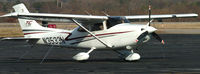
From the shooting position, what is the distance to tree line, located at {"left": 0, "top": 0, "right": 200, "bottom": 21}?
192 ft

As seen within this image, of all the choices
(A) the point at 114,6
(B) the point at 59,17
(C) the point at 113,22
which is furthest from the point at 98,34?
(A) the point at 114,6

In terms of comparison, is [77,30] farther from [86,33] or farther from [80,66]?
[80,66]

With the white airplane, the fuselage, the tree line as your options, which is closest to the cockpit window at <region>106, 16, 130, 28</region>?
the white airplane

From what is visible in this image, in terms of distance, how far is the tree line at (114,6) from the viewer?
192 feet

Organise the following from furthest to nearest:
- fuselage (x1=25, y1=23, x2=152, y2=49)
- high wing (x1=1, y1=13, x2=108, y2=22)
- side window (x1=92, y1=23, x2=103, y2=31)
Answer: side window (x1=92, y1=23, x2=103, y2=31) < fuselage (x1=25, y1=23, x2=152, y2=49) < high wing (x1=1, y1=13, x2=108, y2=22)

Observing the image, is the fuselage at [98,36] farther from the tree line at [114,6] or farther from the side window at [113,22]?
the tree line at [114,6]

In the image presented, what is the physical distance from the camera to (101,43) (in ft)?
57.9

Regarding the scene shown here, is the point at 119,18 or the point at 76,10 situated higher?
the point at 119,18

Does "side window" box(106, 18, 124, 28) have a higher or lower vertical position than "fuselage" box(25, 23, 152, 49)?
higher

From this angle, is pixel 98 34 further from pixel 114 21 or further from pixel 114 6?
pixel 114 6

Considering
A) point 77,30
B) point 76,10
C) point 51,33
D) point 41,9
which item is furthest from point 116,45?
point 41,9

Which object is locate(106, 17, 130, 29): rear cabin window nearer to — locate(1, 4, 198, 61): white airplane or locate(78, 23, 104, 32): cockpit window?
locate(1, 4, 198, 61): white airplane

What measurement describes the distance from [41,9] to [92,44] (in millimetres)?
51795

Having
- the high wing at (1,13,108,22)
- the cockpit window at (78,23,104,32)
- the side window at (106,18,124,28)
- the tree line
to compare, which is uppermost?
the high wing at (1,13,108,22)
